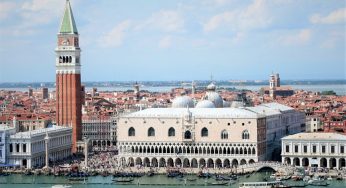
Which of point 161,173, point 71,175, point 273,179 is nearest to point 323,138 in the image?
point 273,179

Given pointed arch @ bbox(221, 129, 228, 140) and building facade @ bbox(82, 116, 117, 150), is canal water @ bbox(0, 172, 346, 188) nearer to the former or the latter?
pointed arch @ bbox(221, 129, 228, 140)

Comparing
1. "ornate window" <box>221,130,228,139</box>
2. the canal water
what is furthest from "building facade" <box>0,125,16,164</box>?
"ornate window" <box>221,130,228,139</box>

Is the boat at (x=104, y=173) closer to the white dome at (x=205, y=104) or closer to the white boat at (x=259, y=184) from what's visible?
the white dome at (x=205, y=104)

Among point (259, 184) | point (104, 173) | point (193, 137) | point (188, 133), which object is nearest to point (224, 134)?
point (193, 137)

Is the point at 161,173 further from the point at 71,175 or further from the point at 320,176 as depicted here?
the point at 320,176

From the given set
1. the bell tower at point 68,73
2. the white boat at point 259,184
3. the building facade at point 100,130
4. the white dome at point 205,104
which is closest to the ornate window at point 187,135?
the white dome at point 205,104

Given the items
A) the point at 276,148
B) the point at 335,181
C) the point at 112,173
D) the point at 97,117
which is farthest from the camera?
the point at 97,117
